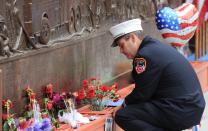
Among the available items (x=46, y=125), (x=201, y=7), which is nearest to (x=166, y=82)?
(x=46, y=125)

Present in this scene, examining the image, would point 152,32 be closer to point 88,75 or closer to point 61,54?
point 88,75

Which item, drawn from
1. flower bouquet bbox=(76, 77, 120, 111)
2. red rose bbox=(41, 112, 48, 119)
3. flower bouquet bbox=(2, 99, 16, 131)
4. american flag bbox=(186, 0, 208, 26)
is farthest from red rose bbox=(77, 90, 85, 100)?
american flag bbox=(186, 0, 208, 26)

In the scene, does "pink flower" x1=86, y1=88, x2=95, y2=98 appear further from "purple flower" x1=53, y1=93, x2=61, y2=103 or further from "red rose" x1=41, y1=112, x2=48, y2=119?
"red rose" x1=41, y1=112, x2=48, y2=119

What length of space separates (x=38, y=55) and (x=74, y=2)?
1136 mm

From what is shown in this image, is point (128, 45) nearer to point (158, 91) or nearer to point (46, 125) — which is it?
point (158, 91)

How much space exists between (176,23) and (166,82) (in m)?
2.59

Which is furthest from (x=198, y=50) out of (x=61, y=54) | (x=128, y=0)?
(x=61, y=54)

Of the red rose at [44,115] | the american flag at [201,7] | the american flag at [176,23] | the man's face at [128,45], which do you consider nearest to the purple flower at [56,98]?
the red rose at [44,115]

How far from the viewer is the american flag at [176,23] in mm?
7328

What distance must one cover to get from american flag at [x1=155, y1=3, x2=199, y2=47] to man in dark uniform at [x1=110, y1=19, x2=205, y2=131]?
2.25 meters

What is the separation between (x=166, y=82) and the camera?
16.1 feet

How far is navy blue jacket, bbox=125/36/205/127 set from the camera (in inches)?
192

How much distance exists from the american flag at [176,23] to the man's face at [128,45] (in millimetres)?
2280

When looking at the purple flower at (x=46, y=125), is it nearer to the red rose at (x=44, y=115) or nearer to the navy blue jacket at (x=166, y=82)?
the red rose at (x=44, y=115)
